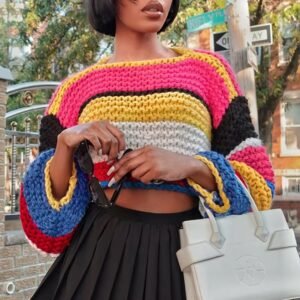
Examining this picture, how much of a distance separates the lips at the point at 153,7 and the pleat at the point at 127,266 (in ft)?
1.67

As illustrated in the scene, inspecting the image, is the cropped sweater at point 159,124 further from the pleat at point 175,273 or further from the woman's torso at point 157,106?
the pleat at point 175,273

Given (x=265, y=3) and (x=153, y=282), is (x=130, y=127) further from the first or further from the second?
(x=265, y=3)

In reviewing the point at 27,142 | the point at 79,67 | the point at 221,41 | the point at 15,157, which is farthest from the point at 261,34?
the point at 79,67

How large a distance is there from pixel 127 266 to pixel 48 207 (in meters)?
0.23

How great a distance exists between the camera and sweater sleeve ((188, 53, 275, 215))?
3.64 ft

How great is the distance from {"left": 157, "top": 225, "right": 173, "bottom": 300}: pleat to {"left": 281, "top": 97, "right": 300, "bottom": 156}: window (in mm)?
12703

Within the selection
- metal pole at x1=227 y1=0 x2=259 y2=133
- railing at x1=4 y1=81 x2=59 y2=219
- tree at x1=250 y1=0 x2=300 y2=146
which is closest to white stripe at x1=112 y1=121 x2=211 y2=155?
metal pole at x1=227 y1=0 x2=259 y2=133

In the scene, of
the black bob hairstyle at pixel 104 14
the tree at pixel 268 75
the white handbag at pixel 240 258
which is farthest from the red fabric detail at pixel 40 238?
the tree at pixel 268 75

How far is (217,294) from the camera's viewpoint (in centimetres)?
97

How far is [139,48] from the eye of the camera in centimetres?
135

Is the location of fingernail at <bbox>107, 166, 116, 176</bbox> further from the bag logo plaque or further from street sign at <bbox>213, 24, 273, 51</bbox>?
street sign at <bbox>213, 24, 273, 51</bbox>

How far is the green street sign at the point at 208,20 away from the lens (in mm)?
3910

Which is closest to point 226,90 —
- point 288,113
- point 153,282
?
point 153,282

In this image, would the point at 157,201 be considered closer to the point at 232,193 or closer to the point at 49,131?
the point at 232,193
